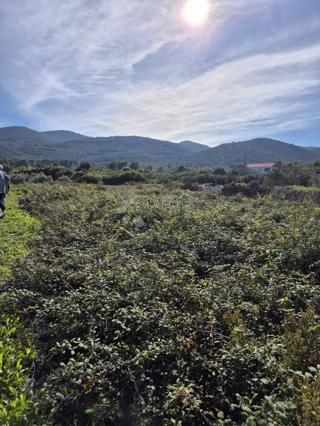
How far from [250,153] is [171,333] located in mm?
177413

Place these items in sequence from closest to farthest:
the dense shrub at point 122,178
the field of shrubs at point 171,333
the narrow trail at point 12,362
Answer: the narrow trail at point 12,362 → the field of shrubs at point 171,333 → the dense shrub at point 122,178

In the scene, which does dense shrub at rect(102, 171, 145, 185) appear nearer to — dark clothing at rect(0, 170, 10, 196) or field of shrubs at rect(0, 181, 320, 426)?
dark clothing at rect(0, 170, 10, 196)

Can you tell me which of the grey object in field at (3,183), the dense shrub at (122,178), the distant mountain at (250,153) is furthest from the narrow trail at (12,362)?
the distant mountain at (250,153)

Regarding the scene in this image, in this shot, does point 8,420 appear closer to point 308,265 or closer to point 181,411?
point 181,411

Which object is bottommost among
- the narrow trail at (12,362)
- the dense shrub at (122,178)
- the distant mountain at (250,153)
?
the narrow trail at (12,362)

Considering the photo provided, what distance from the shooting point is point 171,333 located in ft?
9.70

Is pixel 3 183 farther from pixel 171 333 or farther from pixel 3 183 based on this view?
pixel 171 333

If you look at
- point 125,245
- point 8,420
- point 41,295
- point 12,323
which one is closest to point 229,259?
point 125,245

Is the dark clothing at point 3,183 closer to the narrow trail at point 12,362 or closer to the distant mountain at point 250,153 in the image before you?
the narrow trail at point 12,362

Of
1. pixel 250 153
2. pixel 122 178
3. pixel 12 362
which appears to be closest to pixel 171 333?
pixel 12 362

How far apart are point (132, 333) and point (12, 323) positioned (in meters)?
1.46

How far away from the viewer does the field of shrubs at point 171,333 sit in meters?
2.18

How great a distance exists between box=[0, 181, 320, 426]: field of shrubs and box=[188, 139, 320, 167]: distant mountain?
489ft

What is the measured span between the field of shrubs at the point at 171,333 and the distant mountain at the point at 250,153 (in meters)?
149
